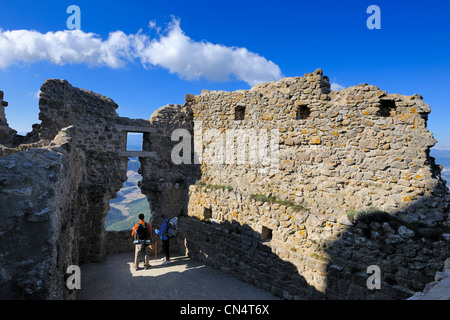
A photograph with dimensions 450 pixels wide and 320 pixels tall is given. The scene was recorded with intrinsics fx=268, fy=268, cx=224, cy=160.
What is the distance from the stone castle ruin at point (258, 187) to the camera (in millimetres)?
3426

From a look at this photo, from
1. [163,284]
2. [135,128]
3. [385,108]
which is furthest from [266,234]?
[135,128]

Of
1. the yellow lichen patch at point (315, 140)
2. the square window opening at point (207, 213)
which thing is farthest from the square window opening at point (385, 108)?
the square window opening at point (207, 213)

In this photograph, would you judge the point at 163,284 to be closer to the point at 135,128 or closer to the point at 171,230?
the point at 171,230

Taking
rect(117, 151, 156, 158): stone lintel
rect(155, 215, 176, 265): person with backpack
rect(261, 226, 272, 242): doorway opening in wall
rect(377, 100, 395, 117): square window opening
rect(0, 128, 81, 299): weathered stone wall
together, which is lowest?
rect(155, 215, 176, 265): person with backpack

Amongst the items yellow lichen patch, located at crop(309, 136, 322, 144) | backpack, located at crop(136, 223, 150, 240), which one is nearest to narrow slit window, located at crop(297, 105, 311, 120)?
yellow lichen patch, located at crop(309, 136, 322, 144)

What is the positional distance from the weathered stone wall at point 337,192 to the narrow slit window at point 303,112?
2cm

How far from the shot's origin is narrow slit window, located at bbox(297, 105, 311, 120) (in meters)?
6.63

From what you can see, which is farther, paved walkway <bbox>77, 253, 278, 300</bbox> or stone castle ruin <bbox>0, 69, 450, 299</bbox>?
paved walkway <bbox>77, 253, 278, 300</bbox>

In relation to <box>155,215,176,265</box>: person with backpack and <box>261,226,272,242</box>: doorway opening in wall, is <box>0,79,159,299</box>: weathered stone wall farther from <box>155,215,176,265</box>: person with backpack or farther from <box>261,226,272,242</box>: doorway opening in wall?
<box>261,226,272,242</box>: doorway opening in wall

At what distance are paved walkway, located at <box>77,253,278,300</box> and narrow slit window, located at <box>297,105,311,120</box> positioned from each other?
4.43 m

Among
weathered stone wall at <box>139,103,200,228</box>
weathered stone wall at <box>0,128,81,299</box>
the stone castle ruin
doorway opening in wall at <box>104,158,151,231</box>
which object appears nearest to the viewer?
weathered stone wall at <box>0,128,81,299</box>

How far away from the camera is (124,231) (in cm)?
1002

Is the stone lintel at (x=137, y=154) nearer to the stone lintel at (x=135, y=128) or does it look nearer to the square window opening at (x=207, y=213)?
the stone lintel at (x=135, y=128)
